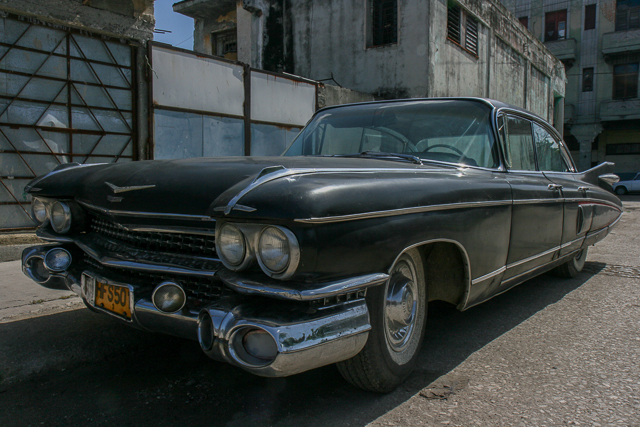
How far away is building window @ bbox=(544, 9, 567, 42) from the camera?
29.1 m

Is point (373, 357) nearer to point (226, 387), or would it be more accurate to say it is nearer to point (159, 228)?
point (226, 387)

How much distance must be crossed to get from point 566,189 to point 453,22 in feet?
36.4

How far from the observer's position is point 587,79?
28.9m

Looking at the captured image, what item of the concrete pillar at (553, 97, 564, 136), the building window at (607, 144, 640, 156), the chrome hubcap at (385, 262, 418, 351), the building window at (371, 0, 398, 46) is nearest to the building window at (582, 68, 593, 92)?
the building window at (607, 144, 640, 156)

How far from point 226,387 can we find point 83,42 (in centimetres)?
666

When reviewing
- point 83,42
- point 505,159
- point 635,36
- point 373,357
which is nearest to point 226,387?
point 373,357

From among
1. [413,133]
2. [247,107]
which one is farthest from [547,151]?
[247,107]

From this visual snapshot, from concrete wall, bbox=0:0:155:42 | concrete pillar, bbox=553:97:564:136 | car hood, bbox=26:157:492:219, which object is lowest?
car hood, bbox=26:157:492:219

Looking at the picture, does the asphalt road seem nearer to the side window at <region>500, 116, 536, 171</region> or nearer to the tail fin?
the side window at <region>500, 116, 536, 171</region>

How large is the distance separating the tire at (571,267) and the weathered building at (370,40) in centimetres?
822

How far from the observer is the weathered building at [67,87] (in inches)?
261

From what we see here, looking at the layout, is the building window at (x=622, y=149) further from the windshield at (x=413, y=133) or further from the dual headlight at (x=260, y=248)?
the dual headlight at (x=260, y=248)

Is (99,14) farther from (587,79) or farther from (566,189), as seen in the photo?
(587,79)

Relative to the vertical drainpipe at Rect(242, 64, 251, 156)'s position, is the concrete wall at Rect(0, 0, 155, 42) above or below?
above
